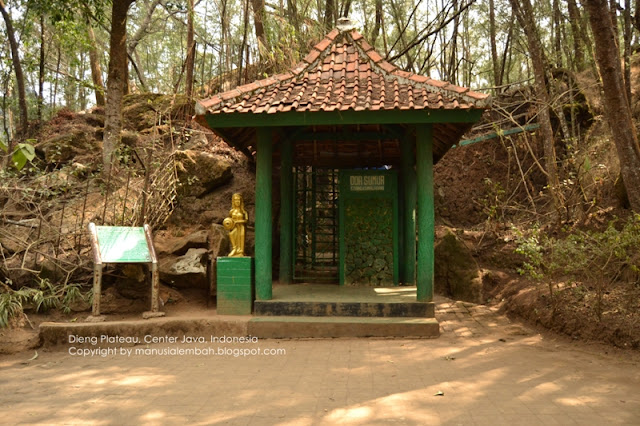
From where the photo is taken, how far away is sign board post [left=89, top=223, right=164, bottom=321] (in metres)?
6.39

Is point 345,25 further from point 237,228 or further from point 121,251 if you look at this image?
point 121,251

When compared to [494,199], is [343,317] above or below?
below

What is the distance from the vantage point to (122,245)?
6.64 meters

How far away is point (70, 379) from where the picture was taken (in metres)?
4.73

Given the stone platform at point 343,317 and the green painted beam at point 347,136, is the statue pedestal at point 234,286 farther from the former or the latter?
the green painted beam at point 347,136

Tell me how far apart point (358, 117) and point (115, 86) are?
6.57 m

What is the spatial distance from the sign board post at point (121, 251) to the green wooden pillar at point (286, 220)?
2.39 m

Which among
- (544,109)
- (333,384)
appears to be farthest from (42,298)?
(544,109)

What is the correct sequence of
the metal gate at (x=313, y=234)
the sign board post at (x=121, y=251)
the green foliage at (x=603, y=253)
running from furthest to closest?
the metal gate at (x=313, y=234) → the sign board post at (x=121, y=251) → the green foliage at (x=603, y=253)

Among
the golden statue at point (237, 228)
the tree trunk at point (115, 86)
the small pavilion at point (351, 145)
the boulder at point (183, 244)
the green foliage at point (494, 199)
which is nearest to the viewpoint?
the small pavilion at point (351, 145)

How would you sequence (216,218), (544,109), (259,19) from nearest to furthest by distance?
(544,109) < (216,218) < (259,19)

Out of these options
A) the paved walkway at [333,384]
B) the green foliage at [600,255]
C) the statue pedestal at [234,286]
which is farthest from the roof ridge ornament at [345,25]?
the paved walkway at [333,384]

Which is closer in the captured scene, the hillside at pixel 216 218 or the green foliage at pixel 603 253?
the green foliage at pixel 603 253

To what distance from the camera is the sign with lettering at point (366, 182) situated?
26.2ft
